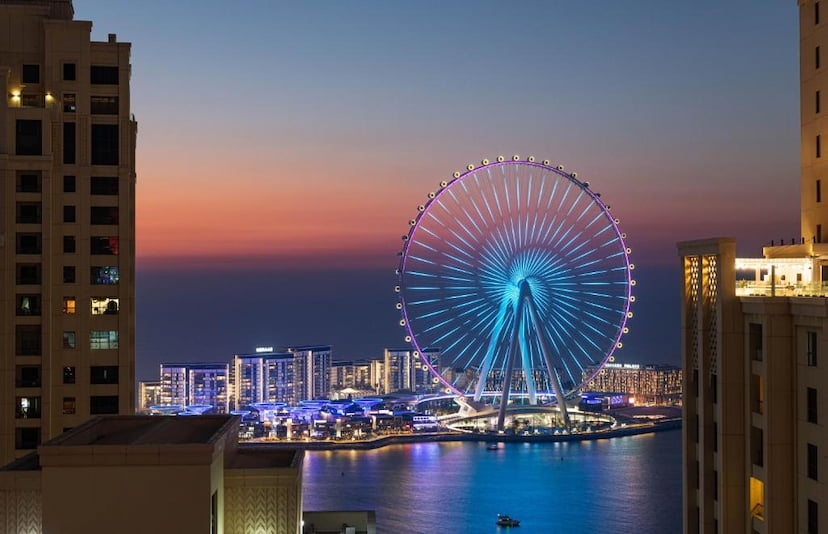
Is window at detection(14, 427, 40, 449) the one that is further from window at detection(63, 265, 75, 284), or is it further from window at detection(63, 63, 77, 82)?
window at detection(63, 63, 77, 82)

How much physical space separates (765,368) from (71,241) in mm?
10850

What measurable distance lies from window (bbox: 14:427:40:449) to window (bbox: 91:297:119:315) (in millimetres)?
2026

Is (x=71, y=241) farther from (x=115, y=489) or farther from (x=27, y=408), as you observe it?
(x=115, y=489)

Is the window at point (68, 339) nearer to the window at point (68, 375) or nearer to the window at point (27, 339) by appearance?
the window at point (68, 375)

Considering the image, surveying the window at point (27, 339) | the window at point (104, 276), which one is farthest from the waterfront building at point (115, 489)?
the window at point (104, 276)

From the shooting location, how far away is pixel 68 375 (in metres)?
15.8

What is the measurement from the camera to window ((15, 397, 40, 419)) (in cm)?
1515

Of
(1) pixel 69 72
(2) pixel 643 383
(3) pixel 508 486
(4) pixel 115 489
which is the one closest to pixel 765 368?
(4) pixel 115 489

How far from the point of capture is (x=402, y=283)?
43500 mm

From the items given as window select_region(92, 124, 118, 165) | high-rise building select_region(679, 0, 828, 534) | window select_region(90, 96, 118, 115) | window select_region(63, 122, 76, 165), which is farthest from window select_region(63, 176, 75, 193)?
high-rise building select_region(679, 0, 828, 534)

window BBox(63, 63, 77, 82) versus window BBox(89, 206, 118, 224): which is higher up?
window BBox(63, 63, 77, 82)

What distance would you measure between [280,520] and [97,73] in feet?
29.0

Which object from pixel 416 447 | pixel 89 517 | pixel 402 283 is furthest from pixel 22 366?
pixel 416 447

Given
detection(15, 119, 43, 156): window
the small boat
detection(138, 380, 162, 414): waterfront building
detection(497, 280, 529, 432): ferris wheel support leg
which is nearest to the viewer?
detection(15, 119, 43, 156): window
